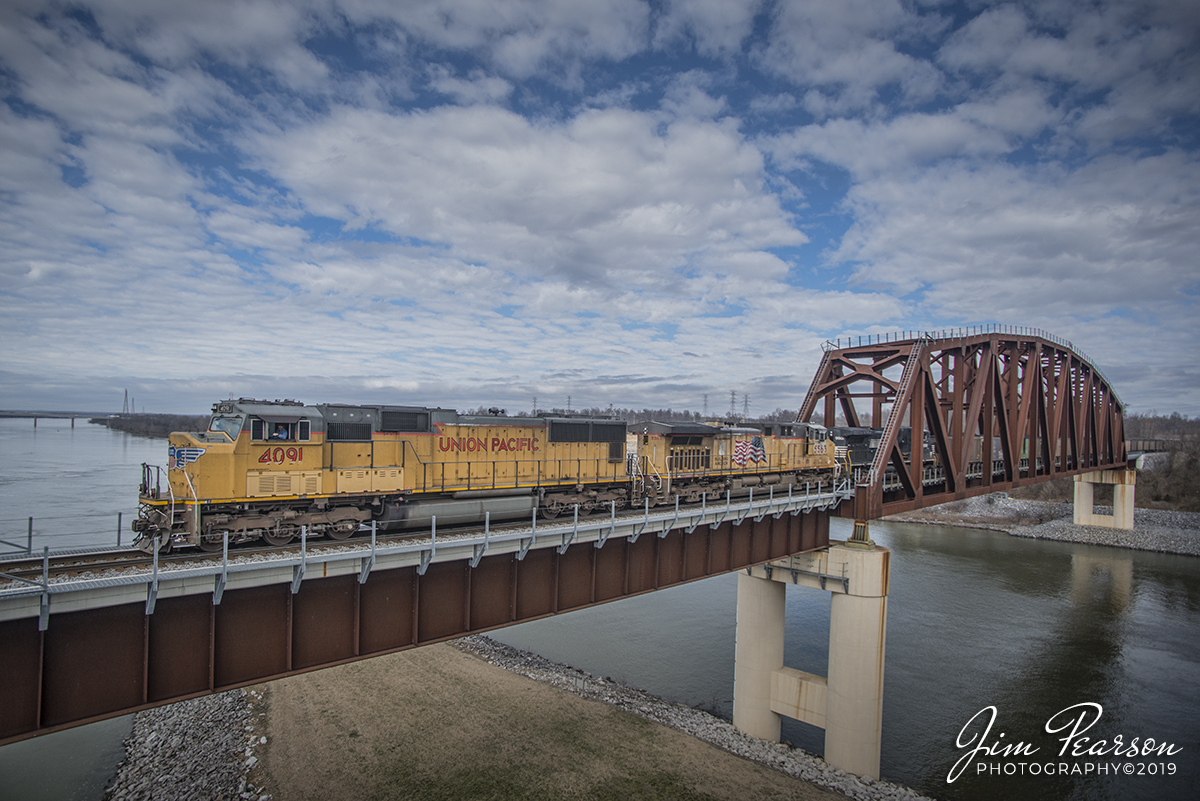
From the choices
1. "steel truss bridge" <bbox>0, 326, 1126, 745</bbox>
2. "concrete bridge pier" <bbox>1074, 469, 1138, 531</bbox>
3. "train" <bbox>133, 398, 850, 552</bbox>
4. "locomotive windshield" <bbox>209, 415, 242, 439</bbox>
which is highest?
"locomotive windshield" <bbox>209, 415, 242, 439</bbox>

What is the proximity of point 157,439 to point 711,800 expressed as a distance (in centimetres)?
14721

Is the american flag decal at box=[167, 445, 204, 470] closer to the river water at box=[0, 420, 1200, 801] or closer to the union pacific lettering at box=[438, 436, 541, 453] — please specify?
the union pacific lettering at box=[438, 436, 541, 453]

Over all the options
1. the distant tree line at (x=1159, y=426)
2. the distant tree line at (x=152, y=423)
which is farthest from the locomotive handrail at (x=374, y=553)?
the distant tree line at (x=1159, y=426)

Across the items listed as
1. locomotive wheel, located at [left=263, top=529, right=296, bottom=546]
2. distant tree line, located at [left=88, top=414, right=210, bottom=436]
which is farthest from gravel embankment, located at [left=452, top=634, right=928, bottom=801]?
distant tree line, located at [left=88, top=414, right=210, bottom=436]

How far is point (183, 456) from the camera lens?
1238cm

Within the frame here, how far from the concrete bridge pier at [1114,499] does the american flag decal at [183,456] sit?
226ft

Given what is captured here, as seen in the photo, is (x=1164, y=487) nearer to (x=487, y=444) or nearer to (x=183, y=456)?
(x=487, y=444)

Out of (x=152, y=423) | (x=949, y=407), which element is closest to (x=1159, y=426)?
(x=949, y=407)

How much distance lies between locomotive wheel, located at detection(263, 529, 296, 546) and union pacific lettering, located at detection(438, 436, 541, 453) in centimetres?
431

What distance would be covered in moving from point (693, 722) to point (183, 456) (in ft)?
56.6

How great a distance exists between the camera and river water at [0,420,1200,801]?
18.0 metres

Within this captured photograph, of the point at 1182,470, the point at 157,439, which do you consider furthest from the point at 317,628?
the point at 157,439

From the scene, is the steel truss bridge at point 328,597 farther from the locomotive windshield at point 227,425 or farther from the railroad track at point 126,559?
the locomotive windshield at point 227,425

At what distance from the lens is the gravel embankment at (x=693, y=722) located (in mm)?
16797
